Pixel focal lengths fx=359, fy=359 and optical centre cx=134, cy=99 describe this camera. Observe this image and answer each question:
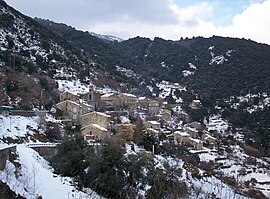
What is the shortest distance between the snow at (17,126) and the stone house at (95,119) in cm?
518

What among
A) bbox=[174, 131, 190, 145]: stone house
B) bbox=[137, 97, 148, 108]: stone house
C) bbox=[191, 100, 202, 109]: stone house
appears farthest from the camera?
bbox=[191, 100, 202, 109]: stone house

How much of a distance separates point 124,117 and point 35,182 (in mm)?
21449

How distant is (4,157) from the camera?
41.8 feet

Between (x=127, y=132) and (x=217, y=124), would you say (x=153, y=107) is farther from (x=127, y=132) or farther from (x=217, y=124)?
(x=127, y=132)

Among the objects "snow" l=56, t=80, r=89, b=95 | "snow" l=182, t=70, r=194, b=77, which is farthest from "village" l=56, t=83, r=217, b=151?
"snow" l=182, t=70, r=194, b=77

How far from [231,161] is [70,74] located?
20713 mm

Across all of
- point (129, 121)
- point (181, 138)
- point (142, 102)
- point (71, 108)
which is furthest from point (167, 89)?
point (71, 108)

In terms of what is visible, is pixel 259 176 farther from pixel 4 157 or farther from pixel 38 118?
pixel 4 157

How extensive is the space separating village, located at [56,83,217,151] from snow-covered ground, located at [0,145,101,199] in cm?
802

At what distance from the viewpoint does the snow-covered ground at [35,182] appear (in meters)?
11.1

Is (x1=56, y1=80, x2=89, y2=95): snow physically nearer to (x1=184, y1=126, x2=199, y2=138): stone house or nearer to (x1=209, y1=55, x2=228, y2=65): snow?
(x1=184, y1=126, x2=199, y2=138): stone house

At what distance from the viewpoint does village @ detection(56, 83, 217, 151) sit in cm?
2733

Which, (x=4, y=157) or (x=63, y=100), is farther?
(x=63, y=100)

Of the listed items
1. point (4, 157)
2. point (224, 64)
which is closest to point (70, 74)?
point (4, 157)
